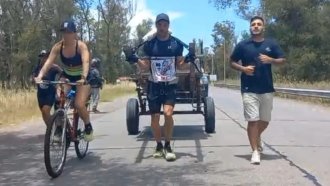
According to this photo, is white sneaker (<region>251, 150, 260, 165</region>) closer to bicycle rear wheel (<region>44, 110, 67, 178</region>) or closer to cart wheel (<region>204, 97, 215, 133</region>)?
bicycle rear wheel (<region>44, 110, 67, 178</region>)

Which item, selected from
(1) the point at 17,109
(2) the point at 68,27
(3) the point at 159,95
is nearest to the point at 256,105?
(3) the point at 159,95

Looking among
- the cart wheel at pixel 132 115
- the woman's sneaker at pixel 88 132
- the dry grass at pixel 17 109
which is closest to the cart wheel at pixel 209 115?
the cart wheel at pixel 132 115

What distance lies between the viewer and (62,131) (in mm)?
7422

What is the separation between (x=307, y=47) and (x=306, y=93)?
1428 inches

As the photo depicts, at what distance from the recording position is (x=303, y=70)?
60156 millimetres

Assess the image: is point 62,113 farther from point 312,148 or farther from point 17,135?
point 17,135

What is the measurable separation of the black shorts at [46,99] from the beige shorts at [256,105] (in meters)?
3.01

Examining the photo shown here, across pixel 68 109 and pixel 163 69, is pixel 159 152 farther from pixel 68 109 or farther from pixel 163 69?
pixel 68 109

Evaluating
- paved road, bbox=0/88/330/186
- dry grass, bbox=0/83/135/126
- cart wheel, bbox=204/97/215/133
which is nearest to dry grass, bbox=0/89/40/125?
dry grass, bbox=0/83/135/126

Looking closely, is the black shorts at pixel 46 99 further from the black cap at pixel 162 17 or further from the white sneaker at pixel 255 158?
the white sneaker at pixel 255 158

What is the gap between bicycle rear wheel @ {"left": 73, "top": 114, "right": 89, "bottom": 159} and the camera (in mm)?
8158

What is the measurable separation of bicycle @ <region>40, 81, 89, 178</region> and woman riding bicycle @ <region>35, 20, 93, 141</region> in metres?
0.13

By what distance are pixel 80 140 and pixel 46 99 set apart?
3.40 ft

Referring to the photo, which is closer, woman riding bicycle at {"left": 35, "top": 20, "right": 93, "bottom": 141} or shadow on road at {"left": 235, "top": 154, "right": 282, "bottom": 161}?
woman riding bicycle at {"left": 35, "top": 20, "right": 93, "bottom": 141}
